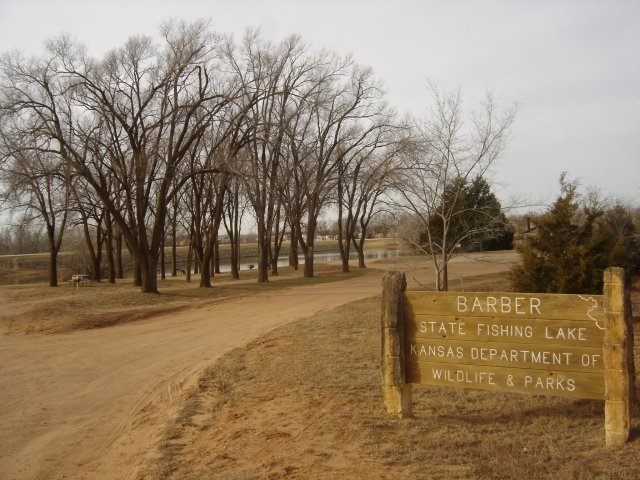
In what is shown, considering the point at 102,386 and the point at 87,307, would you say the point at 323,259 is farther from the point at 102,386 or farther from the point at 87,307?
the point at 102,386

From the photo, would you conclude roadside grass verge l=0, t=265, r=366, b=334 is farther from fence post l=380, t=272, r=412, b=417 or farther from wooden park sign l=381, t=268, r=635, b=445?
wooden park sign l=381, t=268, r=635, b=445

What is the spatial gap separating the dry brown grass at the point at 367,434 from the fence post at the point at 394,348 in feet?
0.72

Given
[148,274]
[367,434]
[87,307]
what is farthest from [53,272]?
[367,434]

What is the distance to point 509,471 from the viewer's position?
16.2 ft

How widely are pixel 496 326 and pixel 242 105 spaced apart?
78.9 ft

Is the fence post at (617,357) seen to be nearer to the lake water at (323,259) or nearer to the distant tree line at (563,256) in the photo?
the distant tree line at (563,256)

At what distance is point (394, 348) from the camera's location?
6438 mm

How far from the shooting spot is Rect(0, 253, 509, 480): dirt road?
6.64m

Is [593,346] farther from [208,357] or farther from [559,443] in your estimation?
[208,357]

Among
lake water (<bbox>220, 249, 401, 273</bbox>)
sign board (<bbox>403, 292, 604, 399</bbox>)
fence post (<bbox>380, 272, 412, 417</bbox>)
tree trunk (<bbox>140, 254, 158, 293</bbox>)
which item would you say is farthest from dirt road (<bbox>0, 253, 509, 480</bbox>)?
lake water (<bbox>220, 249, 401, 273</bbox>)

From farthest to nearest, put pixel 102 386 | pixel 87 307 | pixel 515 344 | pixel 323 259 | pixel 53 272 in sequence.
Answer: pixel 323 259
pixel 53 272
pixel 87 307
pixel 102 386
pixel 515 344

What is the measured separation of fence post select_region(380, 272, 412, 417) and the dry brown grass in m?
0.22

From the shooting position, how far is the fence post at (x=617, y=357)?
5480 millimetres

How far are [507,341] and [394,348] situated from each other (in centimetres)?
119
